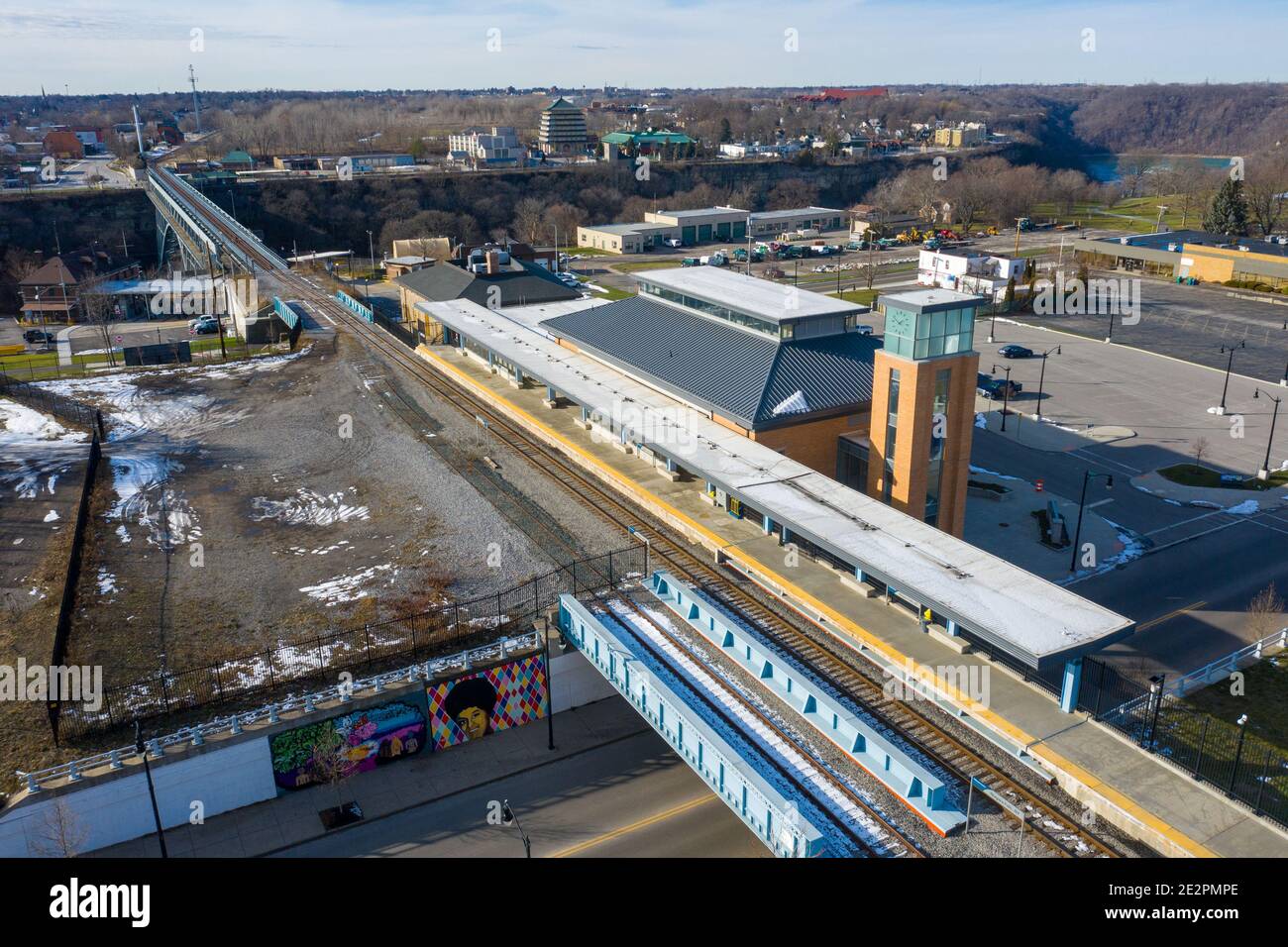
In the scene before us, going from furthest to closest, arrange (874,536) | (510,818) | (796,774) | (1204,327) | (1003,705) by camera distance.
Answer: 1. (1204,327)
2. (874,536)
3. (510,818)
4. (1003,705)
5. (796,774)

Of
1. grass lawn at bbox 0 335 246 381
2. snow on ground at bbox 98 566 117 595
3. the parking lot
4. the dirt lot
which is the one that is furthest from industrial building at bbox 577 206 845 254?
snow on ground at bbox 98 566 117 595

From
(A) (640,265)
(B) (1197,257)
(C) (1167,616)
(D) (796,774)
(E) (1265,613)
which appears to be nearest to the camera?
(D) (796,774)

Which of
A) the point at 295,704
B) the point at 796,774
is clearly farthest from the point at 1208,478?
the point at 295,704

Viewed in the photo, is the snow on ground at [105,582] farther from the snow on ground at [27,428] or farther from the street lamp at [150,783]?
the snow on ground at [27,428]

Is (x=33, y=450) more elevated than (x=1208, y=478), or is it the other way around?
(x=33, y=450)

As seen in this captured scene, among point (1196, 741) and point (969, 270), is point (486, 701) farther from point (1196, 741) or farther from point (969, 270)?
point (969, 270)

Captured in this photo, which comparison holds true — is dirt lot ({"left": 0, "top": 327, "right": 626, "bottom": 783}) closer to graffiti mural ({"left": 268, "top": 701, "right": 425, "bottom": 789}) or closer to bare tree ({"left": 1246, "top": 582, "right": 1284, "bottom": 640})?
graffiti mural ({"left": 268, "top": 701, "right": 425, "bottom": 789})

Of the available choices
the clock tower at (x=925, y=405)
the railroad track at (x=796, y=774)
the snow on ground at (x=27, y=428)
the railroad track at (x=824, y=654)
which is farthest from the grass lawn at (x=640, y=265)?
the railroad track at (x=796, y=774)
